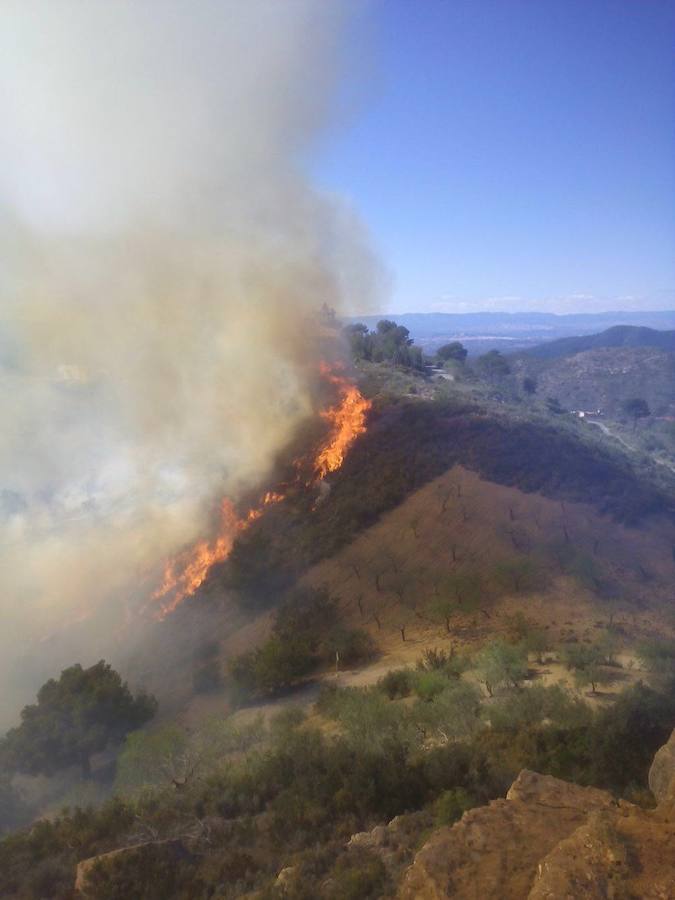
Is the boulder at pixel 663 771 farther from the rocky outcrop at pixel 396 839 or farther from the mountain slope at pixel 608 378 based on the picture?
the mountain slope at pixel 608 378

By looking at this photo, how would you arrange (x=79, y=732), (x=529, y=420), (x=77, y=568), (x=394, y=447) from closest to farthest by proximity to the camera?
(x=79, y=732) < (x=77, y=568) < (x=394, y=447) < (x=529, y=420)

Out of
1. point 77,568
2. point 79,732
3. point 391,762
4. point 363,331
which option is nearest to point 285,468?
point 77,568

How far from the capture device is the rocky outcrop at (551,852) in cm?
554

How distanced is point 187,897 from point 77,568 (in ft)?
68.2

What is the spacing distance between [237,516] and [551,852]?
2234 cm

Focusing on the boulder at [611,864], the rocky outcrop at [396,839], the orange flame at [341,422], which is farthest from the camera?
the orange flame at [341,422]

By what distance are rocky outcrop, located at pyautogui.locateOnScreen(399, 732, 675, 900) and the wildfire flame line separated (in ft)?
60.2

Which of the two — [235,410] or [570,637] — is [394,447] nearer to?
[235,410]

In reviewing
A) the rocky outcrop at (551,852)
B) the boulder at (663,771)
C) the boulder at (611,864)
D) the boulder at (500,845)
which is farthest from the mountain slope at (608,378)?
the boulder at (611,864)

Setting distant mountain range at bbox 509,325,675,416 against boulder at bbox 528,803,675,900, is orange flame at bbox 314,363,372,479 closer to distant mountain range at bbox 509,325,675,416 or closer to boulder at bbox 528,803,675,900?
boulder at bbox 528,803,675,900

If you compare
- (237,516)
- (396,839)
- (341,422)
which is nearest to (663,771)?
(396,839)

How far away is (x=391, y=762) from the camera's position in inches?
408

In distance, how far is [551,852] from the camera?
6.07 meters

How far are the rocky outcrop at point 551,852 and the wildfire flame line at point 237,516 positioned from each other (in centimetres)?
1836
